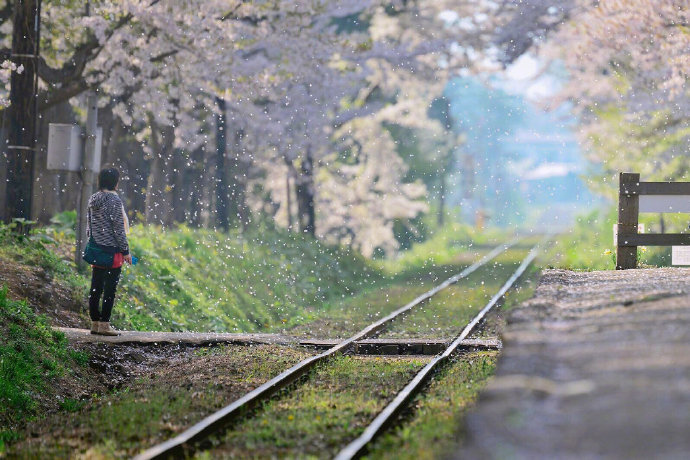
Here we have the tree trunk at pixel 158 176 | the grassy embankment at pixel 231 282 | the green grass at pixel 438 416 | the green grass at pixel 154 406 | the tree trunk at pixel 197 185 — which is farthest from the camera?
the tree trunk at pixel 197 185

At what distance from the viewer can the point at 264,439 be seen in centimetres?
780

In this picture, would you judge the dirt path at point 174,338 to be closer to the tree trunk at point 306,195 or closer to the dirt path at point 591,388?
the dirt path at point 591,388

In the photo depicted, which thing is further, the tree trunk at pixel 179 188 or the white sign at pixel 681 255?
the tree trunk at pixel 179 188

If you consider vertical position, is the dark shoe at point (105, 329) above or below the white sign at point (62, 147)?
below

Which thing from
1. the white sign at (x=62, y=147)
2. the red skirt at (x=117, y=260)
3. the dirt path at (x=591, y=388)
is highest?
the white sign at (x=62, y=147)

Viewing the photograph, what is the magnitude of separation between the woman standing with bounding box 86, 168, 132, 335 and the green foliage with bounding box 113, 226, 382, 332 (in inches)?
82.0

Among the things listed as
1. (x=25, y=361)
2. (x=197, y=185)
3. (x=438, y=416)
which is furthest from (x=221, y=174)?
(x=438, y=416)

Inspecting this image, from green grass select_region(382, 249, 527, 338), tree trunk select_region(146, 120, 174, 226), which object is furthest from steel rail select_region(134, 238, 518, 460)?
tree trunk select_region(146, 120, 174, 226)

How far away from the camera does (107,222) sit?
12688mm

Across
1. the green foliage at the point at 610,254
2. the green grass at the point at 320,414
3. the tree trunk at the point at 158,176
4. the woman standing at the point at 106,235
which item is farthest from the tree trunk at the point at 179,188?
the green grass at the point at 320,414

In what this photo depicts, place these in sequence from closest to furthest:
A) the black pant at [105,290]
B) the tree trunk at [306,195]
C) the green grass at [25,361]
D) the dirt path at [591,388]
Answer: the dirt path at [591,388] < the green grass at [25,361] < the black pant at [105,290] < the tree trunk at [306,195]

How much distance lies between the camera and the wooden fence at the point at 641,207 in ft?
48.3

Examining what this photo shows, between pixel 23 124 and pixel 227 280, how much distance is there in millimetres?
6540

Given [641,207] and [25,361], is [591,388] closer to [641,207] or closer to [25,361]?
[25,361]
